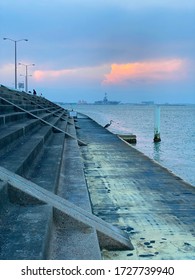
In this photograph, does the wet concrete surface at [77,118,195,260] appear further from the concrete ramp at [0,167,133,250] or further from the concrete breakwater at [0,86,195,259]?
the concrete ramp at [0,167,133,250]

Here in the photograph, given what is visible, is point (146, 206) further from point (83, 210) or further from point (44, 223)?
point (44, 223)

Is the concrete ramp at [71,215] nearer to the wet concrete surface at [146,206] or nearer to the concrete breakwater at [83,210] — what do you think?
the concrete breakwater at [83,210]

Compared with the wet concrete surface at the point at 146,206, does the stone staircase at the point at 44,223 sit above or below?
above

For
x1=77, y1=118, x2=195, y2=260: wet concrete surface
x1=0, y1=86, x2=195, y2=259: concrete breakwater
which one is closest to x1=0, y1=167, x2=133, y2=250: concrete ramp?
x1=0, y1=86, x2=195, y2=259: concrete breakwater

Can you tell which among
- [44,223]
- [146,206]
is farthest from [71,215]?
[146,206]

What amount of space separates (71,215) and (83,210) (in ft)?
2.08

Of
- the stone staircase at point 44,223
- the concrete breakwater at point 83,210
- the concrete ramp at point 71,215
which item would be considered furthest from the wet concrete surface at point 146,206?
the stone staircase at point 44,223

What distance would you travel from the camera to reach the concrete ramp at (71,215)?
416cm

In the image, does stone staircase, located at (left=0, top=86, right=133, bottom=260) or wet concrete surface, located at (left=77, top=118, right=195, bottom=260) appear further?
wet concrete surface, located at (left=77, top=118, right=195, bottom=260)

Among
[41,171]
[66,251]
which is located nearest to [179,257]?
[66,251]

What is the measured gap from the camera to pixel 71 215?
419 cm

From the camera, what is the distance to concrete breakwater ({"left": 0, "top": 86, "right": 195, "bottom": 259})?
11.7 feet

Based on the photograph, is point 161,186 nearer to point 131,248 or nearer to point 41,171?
point 41,171

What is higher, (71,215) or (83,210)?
(71,215)
